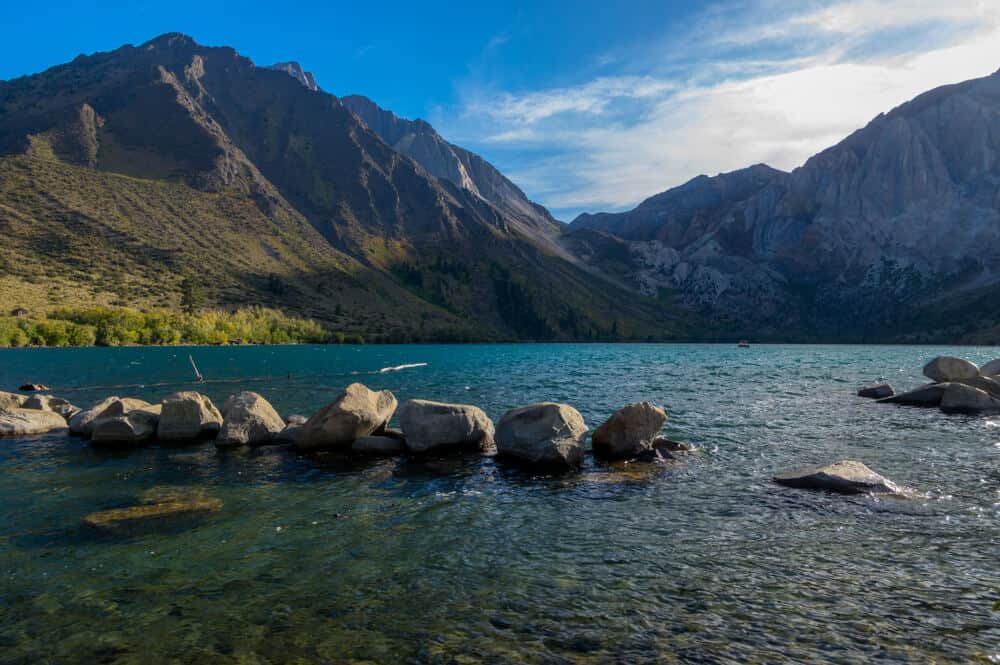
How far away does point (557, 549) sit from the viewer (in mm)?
14742

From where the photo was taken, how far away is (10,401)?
36156 mm

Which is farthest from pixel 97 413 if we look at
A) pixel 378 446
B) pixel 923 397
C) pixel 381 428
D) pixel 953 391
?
pixel 923 397

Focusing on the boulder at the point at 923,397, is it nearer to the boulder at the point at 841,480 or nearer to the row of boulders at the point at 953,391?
the row of boulders at the point at 953,391

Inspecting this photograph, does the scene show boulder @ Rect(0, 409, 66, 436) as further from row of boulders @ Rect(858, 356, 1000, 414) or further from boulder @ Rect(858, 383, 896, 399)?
boulder @ Rect(858, 383, 896, 399)

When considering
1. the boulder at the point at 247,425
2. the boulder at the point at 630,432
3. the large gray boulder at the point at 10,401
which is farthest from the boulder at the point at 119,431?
the boulder at the point at 630,432

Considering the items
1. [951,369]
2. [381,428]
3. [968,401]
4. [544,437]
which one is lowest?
[968,401]

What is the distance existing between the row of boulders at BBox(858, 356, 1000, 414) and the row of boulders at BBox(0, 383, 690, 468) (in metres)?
29.4

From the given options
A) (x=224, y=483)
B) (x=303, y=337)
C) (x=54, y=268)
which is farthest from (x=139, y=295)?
(x=224, y=483)

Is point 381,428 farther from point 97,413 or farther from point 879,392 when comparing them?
point 879,392

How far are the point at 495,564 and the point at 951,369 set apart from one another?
56501 mm

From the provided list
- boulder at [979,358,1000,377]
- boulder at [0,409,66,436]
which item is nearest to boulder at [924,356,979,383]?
boulder at [979,358,1000,377]

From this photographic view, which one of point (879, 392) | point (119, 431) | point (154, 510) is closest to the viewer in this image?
point (154, 510)

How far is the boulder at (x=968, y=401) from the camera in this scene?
41.4m

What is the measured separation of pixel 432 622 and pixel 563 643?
2607mm
